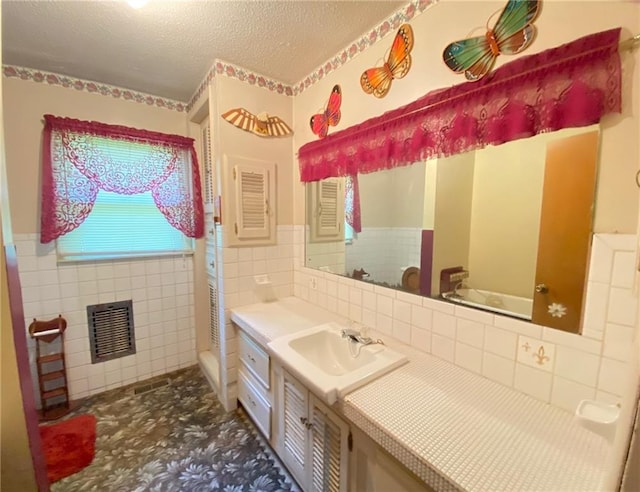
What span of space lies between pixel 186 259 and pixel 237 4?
193 cm

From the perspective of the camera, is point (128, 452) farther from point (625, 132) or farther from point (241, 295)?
point (625, 132)

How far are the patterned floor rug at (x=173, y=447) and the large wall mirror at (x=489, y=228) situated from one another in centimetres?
126

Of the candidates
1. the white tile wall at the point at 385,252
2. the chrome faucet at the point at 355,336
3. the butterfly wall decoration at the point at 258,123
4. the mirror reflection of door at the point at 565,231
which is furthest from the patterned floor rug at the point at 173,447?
the butterfly wall decoration at the point at 258,123

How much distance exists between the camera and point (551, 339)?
0.93m

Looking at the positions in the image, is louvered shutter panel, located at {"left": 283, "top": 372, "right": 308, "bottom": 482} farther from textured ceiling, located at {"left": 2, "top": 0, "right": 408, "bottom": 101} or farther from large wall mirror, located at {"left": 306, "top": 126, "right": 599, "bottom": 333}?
textured ceiling, located at {"left": 2, "top": 0, "right": 408, "bottom": 101}

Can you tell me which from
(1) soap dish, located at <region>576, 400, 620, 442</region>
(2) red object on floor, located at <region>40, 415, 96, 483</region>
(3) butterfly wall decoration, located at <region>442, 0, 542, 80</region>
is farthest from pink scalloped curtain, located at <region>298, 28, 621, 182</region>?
(2) red object on floor, located at <region>40, 415, 96, 483</region>

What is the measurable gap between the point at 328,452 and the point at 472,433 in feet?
2.00

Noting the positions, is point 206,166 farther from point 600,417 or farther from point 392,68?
point 600,417

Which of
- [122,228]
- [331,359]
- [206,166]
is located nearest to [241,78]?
[206,166]

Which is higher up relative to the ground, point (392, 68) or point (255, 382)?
point (392, 68)

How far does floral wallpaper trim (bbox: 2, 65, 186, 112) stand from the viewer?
1.76 meters

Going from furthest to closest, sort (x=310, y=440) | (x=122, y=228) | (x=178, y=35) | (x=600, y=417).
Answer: (x=122, y=228) < (x=178, y=35) < (x=310, y=440) < (x=600, y=417)

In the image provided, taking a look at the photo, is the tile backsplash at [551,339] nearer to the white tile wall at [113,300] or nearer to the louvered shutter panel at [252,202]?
the louvered shutter panel at [252,202]

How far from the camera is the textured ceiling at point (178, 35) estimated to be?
4.25 feet
